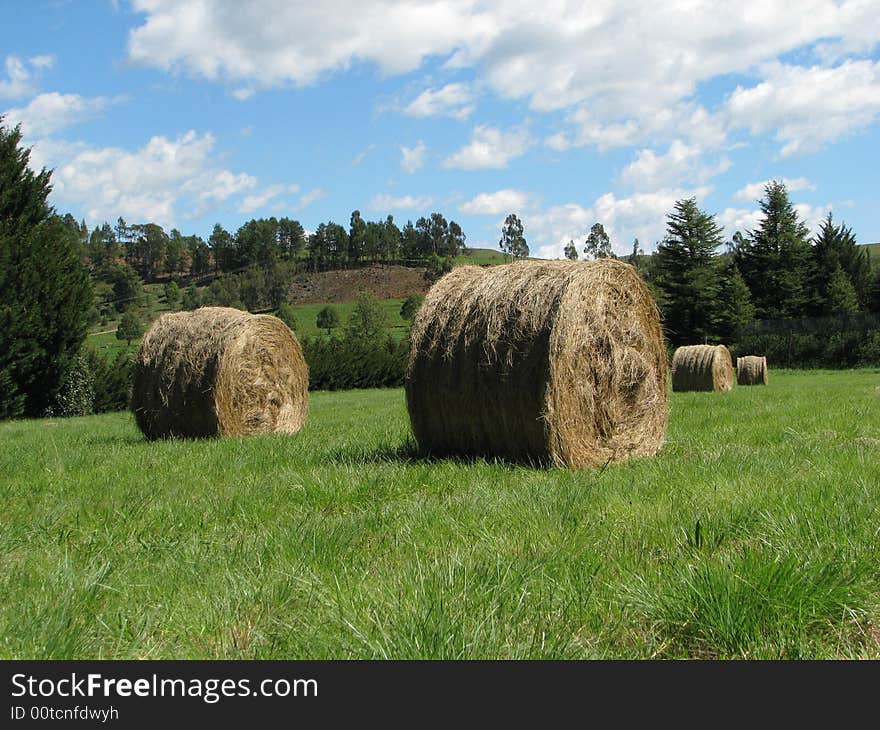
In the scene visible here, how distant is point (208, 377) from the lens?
10445 millimetres

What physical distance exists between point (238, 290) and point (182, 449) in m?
85.5

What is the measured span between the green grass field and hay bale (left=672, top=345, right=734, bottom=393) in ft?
45.0

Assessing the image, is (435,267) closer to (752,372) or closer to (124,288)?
(124,288)

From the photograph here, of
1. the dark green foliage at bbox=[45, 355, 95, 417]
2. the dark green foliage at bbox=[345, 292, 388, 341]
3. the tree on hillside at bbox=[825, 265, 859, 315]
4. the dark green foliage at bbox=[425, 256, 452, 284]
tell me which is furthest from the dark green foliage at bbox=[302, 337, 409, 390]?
the dark green foliage at bbox=[425, 256, 452, 284]

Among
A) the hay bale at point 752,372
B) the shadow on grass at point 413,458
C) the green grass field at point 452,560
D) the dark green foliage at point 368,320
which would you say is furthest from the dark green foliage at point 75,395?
the dark green foliage at point 368,320

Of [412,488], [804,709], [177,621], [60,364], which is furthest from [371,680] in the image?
[60,364]

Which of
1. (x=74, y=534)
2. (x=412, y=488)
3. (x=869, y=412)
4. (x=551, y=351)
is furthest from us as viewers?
(x=869, y=412)

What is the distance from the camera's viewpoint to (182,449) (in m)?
8.39

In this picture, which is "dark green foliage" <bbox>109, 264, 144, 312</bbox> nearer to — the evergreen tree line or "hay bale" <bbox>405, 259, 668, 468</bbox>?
the evergreen tree line

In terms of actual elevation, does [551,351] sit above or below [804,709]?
above

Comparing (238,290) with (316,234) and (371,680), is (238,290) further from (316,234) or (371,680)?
(371,680)

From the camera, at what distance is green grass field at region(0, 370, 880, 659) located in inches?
98.7

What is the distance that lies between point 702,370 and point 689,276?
31.3 m

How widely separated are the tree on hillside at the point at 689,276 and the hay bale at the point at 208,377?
39.3m
